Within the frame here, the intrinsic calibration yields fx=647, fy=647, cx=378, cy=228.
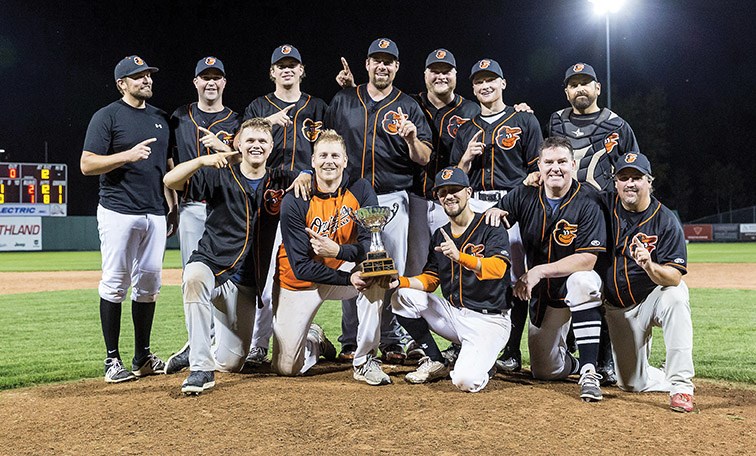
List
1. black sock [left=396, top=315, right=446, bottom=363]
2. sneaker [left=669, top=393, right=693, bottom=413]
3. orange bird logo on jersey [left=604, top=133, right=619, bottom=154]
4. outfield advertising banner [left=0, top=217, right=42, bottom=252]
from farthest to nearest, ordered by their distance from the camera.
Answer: outfield advertising banner [left=0, top=217, right=42, bottom=252], orange bird logo on jersey [left=604, top=133, right=619, bottom=154], black sock [left=396, top=315, right=446, bottom=363], sneaker [left=669, top=393, right=693, bottom=413]

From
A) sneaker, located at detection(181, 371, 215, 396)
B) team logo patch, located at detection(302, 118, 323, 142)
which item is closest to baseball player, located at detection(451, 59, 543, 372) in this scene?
team logo patch, located at detection(302, 118, 323, 142)

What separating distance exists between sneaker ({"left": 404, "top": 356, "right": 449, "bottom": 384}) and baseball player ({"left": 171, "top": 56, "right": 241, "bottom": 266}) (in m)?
2.03

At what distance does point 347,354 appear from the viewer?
17.6 ft

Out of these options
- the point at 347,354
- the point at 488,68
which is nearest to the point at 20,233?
the point at 347,354

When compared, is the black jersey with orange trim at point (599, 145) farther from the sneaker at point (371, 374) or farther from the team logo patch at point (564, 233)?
the sneaker at point (371, 374)

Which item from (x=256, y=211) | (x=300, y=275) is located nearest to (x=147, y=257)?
(x=256, y=211)

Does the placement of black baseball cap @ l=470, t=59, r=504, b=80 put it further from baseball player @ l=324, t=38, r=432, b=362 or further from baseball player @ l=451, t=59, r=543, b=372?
baseball player @ l=324, t=38, r=432, b=362

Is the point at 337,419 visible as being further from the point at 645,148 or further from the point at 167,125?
the point at 645,148

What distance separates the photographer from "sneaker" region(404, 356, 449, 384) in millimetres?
4367

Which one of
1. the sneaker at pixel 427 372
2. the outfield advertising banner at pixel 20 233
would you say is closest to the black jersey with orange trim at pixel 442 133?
the sneaker at pixel 427 372

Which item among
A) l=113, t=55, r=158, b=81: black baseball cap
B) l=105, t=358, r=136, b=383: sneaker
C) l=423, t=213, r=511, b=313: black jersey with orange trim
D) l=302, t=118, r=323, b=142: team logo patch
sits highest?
l=113, t=55, r=158, b=81: black baseball cap

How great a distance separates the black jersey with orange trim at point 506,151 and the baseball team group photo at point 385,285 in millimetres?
19

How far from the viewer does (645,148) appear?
48.7 meters

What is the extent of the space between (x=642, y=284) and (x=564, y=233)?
597mm
